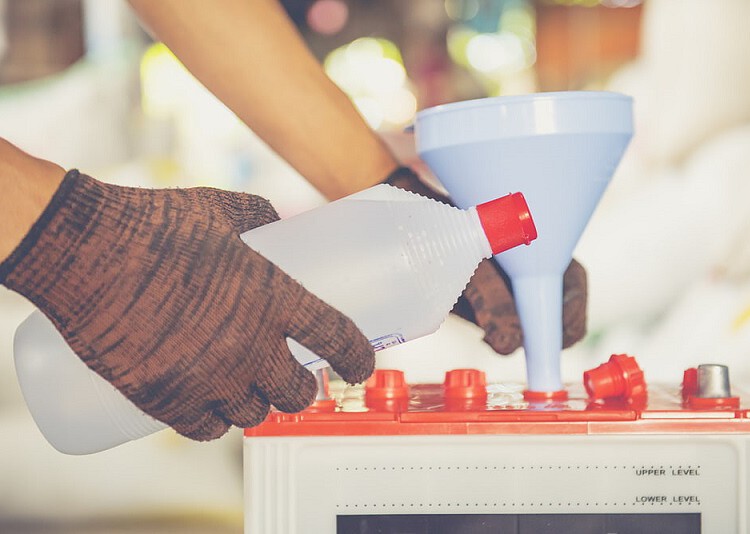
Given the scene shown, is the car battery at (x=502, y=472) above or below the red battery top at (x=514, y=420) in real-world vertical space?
below

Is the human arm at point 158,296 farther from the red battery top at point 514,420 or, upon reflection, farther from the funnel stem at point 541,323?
the funnel stem at point 541,323

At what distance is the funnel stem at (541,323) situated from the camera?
2.90 feet

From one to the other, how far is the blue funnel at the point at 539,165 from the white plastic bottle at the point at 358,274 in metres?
0.14

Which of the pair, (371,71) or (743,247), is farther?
(371,71)

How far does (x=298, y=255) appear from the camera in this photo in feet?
2.40

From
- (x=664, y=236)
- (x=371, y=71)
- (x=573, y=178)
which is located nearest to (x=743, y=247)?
(x=664, y=236)

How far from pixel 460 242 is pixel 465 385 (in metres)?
0.24

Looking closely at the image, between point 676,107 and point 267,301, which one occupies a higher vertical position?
point 676,107

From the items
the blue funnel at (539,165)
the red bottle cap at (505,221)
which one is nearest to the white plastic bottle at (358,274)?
the red bottle cap at (505,221)

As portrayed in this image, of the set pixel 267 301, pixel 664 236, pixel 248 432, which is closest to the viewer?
pixel 267 301

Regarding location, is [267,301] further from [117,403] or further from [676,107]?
[676,107]

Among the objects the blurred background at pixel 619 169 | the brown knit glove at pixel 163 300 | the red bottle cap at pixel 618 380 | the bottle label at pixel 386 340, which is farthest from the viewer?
the blurred background at pixel 619 169

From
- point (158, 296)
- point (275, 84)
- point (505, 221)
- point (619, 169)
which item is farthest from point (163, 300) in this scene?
point (619, 169)

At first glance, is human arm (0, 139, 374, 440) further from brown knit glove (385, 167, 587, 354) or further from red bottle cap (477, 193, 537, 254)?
brown knit glove (385, 167, 587, 354)
